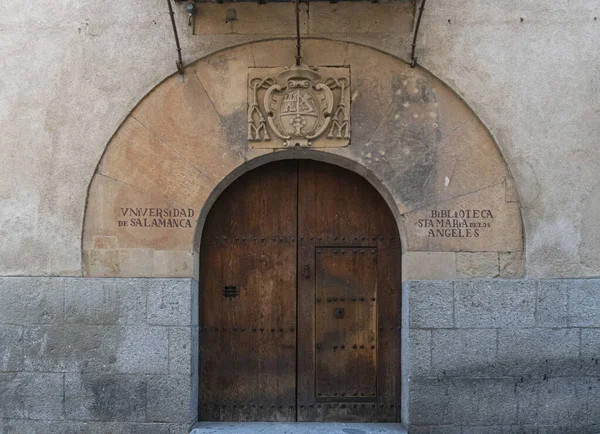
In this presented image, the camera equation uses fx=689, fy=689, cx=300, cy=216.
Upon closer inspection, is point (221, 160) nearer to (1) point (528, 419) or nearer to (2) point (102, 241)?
(2) point (102, 241)

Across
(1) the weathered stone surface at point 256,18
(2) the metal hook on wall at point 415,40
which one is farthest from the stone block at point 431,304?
(1) the weathered stone surface at point 256,18

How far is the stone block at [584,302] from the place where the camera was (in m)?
5.84

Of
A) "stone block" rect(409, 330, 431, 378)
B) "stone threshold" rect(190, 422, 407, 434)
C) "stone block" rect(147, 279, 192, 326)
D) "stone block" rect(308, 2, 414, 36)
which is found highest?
"stone block" rect(308, 2, 414, 36)

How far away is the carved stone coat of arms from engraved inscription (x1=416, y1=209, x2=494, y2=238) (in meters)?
1.01

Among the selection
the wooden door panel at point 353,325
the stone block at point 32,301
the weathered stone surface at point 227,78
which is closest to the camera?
the stone block at point 32,301

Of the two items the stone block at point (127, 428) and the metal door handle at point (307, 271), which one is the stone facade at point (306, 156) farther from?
the metal door handle at point (307, 271)

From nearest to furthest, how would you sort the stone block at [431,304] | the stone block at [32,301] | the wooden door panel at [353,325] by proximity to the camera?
1. the stone block at [431,304]
2. the stone block at [32,301]
3. the wooden door panel at [353,325]

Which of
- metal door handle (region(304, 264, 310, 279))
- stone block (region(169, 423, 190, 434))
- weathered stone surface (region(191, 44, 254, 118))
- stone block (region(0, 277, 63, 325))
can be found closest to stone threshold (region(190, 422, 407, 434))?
stone block (region(169, 423, 190, 434))

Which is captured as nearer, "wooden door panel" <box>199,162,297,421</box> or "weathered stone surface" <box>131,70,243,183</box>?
"weathered stone surface" <box>131,70,243,183</box>

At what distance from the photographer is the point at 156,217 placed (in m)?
6.01

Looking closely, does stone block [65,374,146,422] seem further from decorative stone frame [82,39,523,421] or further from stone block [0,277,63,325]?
stone block [0,277,63,325]

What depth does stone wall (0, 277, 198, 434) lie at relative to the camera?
588 cm

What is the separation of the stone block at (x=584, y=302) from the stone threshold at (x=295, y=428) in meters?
1.76

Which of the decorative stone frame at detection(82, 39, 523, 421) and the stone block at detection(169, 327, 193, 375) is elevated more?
the decorative stone frame at detection(82, 39, 523, 421)
